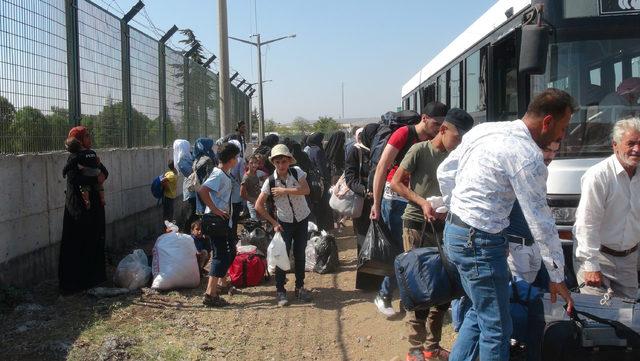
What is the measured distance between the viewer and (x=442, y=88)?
9062 mm

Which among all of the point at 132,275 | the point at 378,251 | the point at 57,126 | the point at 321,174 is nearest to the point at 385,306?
the point at 378,251

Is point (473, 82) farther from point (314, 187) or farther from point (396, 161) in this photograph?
point (314, 187)

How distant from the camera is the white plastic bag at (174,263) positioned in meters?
6.54

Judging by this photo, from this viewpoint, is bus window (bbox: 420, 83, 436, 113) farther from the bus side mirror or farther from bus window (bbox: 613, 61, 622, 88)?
the bus side mirror

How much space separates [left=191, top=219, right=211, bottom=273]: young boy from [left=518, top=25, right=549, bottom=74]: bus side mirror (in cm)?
447

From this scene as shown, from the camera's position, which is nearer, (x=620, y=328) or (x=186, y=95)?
(x=620, y=328)

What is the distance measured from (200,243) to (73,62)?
2.77m

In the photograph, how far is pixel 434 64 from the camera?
33.0 feet

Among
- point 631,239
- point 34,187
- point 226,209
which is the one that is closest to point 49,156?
point 34,187

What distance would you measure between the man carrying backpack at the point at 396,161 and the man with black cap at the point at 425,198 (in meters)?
0.25

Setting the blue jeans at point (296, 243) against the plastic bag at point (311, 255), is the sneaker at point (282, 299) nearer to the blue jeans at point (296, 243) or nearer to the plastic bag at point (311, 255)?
the blue jeans at point (296, 243)

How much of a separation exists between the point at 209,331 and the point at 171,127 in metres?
7.34

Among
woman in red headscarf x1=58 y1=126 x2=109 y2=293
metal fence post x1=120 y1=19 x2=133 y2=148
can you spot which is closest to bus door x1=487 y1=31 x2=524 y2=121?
woman in red headscarf x1=58 y1=126 x2=109 y2=293

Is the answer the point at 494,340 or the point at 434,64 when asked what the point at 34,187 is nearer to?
the point at 494,340
